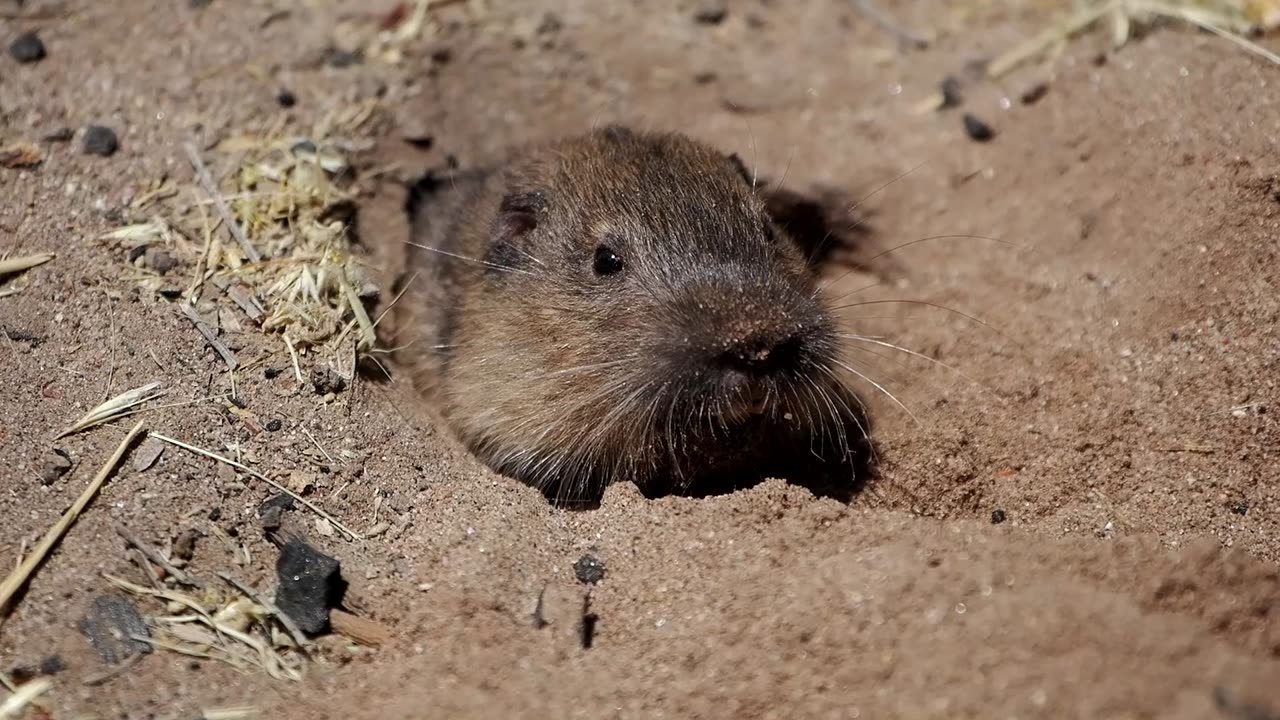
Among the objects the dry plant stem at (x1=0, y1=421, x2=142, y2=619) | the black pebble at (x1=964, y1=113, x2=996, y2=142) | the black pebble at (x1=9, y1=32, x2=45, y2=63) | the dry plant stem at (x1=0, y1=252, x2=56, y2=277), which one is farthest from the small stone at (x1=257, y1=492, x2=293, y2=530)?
the black pebble at (x1=964, y1=113, x2=996, y2=142)

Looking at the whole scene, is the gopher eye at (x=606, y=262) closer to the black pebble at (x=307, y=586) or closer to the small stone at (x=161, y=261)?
the black pebble at (x=307, y=586)

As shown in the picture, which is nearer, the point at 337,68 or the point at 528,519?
the point at 528,519

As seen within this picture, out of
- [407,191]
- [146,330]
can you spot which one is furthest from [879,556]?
[407,191]

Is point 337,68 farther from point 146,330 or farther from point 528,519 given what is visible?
point 528,519

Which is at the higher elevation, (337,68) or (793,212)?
(337,68)

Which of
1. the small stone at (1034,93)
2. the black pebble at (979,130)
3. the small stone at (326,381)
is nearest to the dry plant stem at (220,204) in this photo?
the small stone at (326,381)

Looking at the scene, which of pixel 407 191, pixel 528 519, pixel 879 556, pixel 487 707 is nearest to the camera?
pixel 487 707
